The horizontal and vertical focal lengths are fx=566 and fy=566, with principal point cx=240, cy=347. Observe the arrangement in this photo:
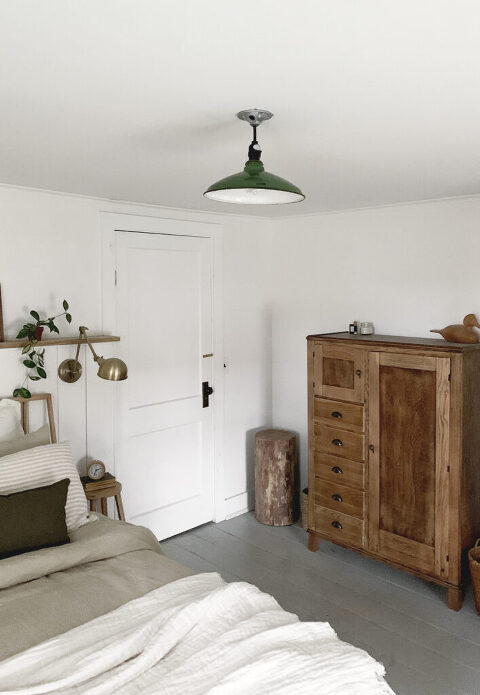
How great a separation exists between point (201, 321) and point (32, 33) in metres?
3.02

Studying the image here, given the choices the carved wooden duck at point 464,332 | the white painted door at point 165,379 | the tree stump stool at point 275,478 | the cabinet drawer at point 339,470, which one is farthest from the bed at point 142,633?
the carved wooden duck at point 464,332

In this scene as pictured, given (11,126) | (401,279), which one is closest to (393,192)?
(401,279)

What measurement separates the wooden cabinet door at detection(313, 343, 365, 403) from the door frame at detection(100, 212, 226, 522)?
882 millimetres

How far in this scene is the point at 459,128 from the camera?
212 centimetres

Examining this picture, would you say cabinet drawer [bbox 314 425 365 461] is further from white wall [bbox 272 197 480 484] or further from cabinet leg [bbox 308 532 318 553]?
white wall [bbox 272 197 480 484]

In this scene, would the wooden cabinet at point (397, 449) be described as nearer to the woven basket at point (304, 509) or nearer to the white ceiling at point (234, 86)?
the woven basket at point (304, 509)

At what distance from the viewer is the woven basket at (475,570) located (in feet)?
10.0

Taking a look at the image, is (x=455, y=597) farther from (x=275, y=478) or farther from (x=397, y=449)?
(x=275, y=478)

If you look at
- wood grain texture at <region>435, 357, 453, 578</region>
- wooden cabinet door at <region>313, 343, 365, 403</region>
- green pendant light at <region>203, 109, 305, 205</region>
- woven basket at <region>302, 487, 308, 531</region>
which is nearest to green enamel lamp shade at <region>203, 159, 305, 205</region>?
green pendant light at <region>203, 109, 305, 205</region>

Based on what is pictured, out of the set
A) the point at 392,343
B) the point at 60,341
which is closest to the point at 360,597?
the point at 392,343

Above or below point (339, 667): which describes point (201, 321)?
above

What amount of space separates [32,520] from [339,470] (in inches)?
79.7

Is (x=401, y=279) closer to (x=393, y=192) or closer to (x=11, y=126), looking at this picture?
(x=393, y=192)

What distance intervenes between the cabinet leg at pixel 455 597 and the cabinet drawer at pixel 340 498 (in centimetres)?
67
